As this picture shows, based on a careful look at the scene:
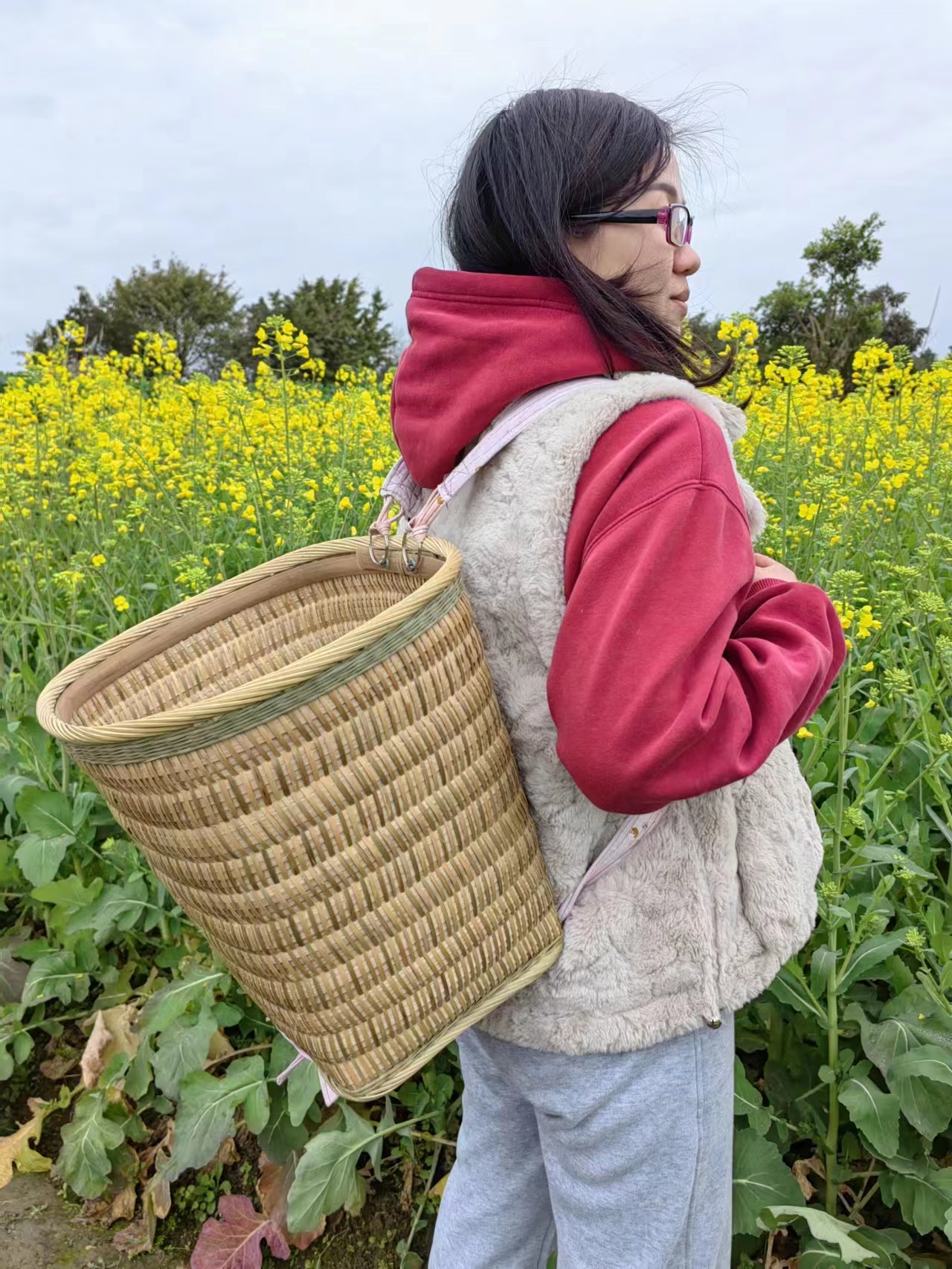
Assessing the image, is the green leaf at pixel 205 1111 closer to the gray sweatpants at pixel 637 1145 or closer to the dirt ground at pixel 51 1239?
the dirt ground at pixel 51 1239

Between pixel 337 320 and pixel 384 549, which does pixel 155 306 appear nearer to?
pixel 337 320

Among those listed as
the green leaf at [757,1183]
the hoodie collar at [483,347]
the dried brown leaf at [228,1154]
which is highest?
the hoodie collar at [483,347]

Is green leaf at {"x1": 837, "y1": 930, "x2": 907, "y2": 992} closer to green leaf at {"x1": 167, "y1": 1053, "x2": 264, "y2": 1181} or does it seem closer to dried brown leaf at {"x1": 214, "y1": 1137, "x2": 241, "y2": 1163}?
green leaf at {"x1": 167, "y1": 1053, "x2": 264, "y2": 1181}

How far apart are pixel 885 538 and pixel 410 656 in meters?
2.65

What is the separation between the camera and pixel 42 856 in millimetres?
2418

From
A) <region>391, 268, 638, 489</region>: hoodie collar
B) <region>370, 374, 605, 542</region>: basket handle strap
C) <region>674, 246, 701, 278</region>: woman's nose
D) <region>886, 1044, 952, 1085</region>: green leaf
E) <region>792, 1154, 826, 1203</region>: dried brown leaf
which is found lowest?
<region>792, 1154, 826, 1203</region>: dried brown leaf

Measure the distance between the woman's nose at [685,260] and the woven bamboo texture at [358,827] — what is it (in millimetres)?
413

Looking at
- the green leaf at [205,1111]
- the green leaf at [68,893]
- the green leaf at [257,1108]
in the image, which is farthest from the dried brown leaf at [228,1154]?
the green leaf at [68,893]

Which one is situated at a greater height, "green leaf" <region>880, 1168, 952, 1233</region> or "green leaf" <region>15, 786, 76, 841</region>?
"green leaf" <region>15, 786, 76, 841</region>

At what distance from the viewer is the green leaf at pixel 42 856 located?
2396mm

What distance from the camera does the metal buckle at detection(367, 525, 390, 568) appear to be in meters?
1.11

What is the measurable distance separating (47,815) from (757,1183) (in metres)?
1.81

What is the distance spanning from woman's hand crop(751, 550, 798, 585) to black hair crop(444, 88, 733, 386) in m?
0.23

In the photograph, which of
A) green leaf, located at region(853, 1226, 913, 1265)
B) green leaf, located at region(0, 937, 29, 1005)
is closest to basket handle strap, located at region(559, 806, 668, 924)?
green leaf, located at region(853, 1226, 913, 1265)
